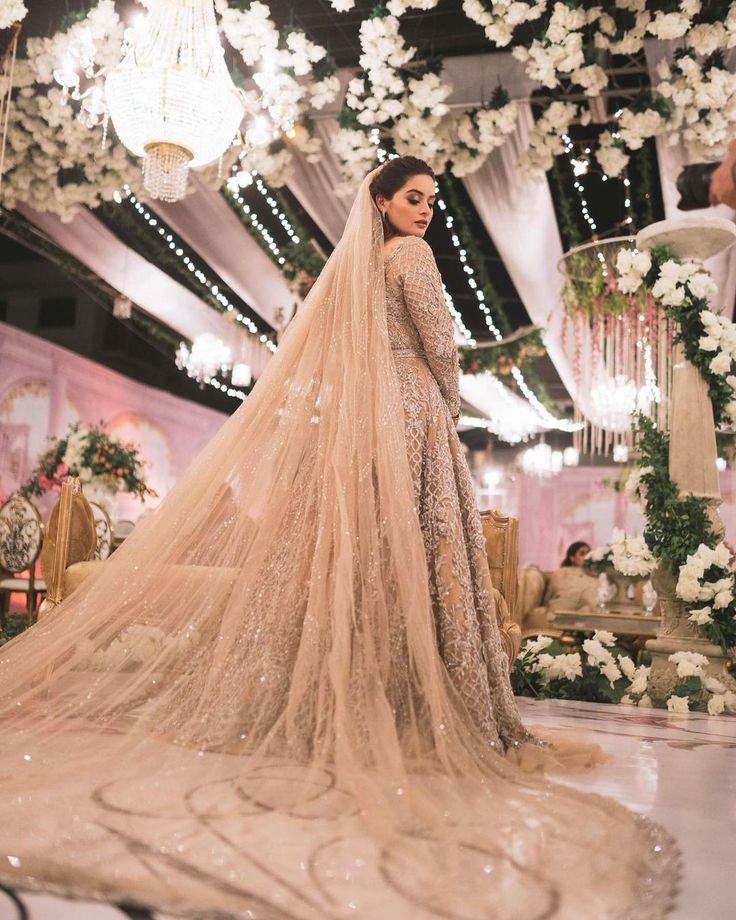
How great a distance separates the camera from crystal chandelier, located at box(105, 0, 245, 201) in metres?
4.36

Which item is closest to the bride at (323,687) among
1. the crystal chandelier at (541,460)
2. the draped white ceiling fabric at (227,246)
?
the draped white ceiling fabric at (227,246)

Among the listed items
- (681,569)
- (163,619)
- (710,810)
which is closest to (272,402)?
(163,619)

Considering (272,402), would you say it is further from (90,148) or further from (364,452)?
(90,148)

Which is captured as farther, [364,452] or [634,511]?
[634,511]

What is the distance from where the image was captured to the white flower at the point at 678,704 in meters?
4.22

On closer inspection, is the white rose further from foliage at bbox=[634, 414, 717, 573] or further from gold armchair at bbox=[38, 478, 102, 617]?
gold armchair at bbox=[38, 478, 102, 617]

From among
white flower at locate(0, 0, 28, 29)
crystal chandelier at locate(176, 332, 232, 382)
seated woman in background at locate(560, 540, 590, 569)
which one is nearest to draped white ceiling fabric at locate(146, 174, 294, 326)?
crystal chandelier at locate(176, 332, 232, 382)

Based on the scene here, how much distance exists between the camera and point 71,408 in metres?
11.5

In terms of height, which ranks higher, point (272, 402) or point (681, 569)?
point (272, 402)

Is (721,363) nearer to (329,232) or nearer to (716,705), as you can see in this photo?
(716,705)

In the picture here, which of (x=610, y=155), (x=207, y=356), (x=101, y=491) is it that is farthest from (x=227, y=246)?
(x=610, y=155)

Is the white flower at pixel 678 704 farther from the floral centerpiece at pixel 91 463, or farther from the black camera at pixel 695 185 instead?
the floral centerpiece at pixel 91 463

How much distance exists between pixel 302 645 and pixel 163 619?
459mm

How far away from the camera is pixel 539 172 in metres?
5.98
